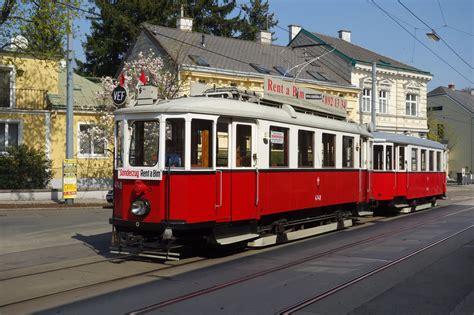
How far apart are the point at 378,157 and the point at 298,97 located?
7.65m

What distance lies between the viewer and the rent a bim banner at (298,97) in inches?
499

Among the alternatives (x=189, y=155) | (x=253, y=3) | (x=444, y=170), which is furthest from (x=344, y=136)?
(x=253, y=3)

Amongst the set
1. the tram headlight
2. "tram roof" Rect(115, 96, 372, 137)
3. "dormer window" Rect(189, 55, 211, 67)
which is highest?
"dormer window" Rect(189, 55, 211, 67)

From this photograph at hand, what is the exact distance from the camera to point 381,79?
43.9m

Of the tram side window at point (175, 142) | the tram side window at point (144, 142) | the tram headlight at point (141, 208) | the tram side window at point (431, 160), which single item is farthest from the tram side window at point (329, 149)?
the tram side window at point (431, 160)

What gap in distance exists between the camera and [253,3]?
6191 cm

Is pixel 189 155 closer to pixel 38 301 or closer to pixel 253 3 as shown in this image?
pixel 38 301

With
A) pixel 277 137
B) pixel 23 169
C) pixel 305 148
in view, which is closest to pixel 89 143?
pixel 23 169

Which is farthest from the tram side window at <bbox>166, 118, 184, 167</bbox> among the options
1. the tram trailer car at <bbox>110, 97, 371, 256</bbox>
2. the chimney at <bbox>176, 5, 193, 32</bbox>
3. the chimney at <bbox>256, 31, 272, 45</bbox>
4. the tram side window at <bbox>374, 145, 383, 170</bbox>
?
the chimney at <bbox>256, 31, 272, 45</bbox>

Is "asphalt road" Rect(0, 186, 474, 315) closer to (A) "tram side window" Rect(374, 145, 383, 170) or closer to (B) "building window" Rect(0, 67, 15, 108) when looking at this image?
(A) "tram side window" Rect(374, 145, 383, 170)

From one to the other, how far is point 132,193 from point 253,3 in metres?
54.9

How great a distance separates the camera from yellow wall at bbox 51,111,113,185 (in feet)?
95.2

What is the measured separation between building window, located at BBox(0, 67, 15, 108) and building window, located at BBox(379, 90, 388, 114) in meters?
28.2

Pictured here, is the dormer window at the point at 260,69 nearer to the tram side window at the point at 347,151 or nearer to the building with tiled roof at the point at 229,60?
the building with tiled roof at the point at 229,60
